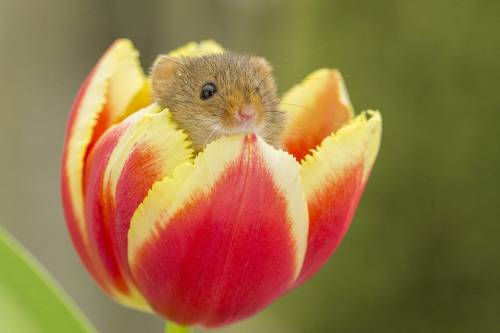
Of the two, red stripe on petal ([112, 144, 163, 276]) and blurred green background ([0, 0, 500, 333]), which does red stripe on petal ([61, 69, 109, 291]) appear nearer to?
red stripe on petal ([112, 144, 163, 276])

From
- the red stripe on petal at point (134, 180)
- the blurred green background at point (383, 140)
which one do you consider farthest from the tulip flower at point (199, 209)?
the blurred green background at point (383, 140)

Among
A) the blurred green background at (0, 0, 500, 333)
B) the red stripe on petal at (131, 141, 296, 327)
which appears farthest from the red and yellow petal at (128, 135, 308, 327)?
the blurred green background at (0, 0, 500, 333)

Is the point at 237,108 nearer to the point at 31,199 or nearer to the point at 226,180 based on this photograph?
the point at 226,180

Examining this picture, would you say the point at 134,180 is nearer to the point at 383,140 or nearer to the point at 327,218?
the point at 327,218

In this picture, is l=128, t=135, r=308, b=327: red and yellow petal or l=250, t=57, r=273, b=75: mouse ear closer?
l=128, t=135, r=308, b=327: red and yellow petal

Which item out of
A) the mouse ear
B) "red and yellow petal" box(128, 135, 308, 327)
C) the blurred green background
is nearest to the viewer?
"red and yellow petal" box(128, 135, 308, 327)
